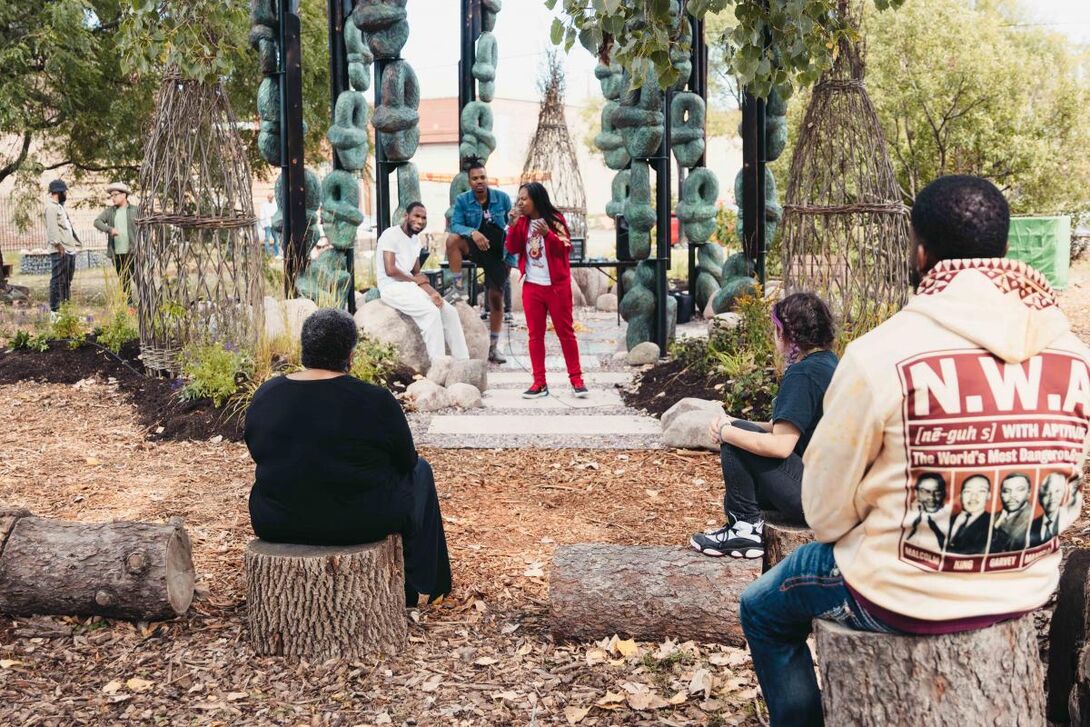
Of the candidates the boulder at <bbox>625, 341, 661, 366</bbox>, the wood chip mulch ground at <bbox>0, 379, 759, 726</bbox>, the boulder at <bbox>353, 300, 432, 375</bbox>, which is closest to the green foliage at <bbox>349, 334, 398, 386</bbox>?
the boulder at <bbox>353, 300, 432, 375</bbox>

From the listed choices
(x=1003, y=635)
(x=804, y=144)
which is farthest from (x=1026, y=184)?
(x=1003, y=635)

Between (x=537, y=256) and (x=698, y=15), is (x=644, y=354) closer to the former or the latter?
(x=537, y=256)

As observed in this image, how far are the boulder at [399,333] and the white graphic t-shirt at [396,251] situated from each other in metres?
0.24

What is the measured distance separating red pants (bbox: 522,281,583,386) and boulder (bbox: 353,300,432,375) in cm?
104

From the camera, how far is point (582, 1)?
3.96 meters

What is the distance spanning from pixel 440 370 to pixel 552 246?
1.32 meters

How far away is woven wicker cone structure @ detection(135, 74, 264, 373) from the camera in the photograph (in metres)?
8.02

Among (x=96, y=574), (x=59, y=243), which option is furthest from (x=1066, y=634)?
(x=59, y=243)

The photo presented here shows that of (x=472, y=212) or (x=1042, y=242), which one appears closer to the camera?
(x=472, y=212)

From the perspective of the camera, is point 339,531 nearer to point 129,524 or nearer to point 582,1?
point 129,524

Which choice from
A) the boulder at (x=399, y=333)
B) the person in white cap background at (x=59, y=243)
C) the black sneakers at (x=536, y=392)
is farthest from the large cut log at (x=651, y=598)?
the person in white cap background at (x=59, y=243)

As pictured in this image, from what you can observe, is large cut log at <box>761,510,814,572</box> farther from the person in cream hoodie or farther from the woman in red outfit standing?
the woman in red outfit standing

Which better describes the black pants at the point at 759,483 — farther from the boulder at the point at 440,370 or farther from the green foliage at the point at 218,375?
the boulder at the point at 440,370

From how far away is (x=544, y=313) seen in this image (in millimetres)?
8312
